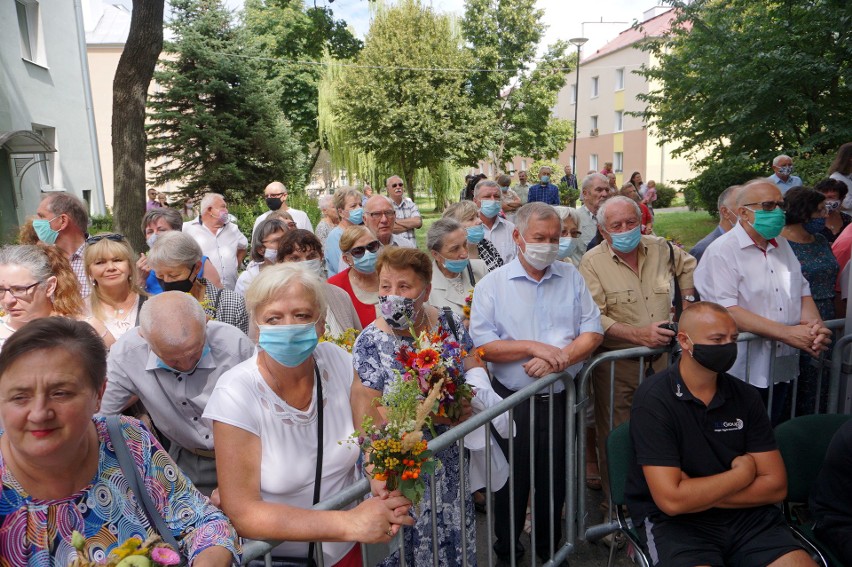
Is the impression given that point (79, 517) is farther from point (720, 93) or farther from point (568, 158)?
point (568, 158)

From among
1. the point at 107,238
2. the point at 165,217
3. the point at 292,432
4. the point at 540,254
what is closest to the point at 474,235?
the point at 540,254

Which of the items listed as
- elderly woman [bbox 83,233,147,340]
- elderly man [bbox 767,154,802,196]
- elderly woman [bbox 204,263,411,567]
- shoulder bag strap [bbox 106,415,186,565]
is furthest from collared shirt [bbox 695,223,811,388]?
elderly man [bbox 767,154,802,196]

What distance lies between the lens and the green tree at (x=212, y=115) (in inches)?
812

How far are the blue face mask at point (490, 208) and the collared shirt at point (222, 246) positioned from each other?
3.14m

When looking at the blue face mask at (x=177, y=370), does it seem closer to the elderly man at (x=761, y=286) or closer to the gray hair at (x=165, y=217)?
the elderly man at (x=761, y=286)

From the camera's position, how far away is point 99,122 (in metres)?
30.7

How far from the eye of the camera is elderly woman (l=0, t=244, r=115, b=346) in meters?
3.53

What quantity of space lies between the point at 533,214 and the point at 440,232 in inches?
38.7

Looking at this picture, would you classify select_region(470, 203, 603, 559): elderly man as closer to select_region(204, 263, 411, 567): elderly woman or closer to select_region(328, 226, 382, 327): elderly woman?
select_region(328, 226, 382, 327): elderly woman

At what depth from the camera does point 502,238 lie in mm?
6863

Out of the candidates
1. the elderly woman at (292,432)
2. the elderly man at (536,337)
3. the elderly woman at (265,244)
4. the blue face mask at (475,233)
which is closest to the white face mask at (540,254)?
the elderly man at (536,337)

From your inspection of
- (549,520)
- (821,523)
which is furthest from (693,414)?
(549,520)

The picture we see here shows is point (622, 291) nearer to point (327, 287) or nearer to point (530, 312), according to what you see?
point (530, 312)

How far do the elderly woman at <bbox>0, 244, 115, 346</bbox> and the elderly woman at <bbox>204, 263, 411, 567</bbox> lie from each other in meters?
1.65
